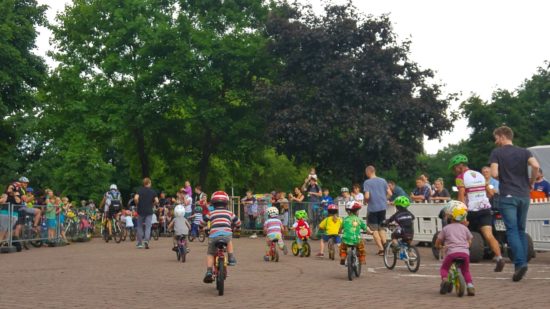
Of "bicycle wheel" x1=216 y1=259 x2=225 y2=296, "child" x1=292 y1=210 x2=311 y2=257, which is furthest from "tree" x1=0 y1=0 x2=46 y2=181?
"bicycle wheel" x1=216 y1=259 x2=225 y2=296

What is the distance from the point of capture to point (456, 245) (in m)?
9.68

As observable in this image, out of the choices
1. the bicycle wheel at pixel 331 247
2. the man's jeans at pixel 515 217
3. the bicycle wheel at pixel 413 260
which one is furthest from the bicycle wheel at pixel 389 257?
the man's jeans at pixel 515 217

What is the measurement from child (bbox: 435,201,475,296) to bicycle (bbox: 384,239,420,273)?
3295 millimetres

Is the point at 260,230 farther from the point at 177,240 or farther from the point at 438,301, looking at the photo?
the point at 438,301

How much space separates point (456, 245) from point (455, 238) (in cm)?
11

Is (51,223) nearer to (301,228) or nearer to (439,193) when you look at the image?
(301,228)

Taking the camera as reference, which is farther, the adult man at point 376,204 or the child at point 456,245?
the adult man at point 376,204

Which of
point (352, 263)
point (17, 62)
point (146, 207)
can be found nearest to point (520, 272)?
point (352, 263)

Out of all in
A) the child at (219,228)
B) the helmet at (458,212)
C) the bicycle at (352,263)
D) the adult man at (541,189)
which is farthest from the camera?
the adult man at (541,189)

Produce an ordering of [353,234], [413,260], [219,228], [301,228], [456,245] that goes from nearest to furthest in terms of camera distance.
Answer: [456,245] → [219,228] → [353,234] → [413,260] → [301,228]

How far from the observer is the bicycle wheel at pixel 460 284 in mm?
9531

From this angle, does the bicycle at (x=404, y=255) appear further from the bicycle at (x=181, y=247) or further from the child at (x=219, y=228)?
the bicycle at (x=181, y=247)

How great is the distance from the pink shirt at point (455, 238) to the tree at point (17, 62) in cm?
3179

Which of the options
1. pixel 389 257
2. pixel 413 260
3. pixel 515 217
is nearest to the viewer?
pixel 515 217
